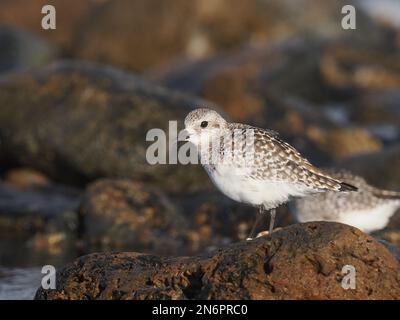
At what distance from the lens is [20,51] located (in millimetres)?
21500

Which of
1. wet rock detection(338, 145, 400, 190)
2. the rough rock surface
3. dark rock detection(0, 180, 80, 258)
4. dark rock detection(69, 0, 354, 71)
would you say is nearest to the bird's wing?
dark rock detection(0, 180, 80, 258)

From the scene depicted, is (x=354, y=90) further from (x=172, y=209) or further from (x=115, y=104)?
(x=172, y=209)

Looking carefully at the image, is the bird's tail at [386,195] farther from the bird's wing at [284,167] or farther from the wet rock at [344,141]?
the wet rock at [344,141]

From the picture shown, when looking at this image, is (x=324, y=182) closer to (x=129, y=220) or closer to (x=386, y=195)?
(x=386, y=195)

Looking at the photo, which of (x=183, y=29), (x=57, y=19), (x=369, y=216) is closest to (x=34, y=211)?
(x=369, y=216)

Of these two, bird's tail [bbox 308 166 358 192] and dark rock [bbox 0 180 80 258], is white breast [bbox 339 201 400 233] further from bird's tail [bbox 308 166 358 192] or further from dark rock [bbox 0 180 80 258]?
dark rock [bbox 0 180 80 258]

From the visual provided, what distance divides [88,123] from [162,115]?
3.88 feet

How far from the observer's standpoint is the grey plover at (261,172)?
7.96 m

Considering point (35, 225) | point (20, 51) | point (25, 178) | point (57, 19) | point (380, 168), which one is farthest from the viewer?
point (57, 19)

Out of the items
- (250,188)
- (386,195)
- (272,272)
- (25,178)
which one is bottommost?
(272,272)

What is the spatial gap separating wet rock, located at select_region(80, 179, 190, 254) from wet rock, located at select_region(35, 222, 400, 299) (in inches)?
176

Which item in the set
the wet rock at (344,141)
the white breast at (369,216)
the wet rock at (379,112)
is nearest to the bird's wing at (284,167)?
the white breast at (369,216)

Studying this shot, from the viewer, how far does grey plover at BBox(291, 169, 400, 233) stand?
33.0 feet

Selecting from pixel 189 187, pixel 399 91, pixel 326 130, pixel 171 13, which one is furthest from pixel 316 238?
pixel 171 13
